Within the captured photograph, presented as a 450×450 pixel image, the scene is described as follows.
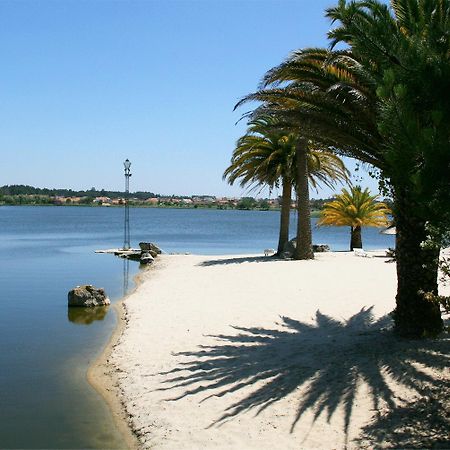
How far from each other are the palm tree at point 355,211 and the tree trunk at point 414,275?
20.0 m

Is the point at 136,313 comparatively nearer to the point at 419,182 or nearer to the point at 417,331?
the point at 417,331

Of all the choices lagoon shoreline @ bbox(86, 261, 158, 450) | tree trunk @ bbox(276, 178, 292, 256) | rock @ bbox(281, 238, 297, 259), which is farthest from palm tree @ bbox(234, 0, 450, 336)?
tree trunk @ bbox(276, 178, 292, 256)

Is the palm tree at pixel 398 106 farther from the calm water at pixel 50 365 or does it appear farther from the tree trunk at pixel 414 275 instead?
the calm water at pixel 50 365

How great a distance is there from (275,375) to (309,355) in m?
0.93

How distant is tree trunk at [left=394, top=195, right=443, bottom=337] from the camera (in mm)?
8883

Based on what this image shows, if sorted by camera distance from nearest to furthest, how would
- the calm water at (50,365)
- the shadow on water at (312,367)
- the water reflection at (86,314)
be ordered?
the shadow on water at (312,367), the calm water at (50,365), the water reflection at (86,314)

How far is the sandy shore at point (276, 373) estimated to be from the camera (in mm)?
6473

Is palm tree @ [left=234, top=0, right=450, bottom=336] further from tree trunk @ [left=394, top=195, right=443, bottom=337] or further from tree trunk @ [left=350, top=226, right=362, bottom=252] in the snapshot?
tree trunk @ [left=350, top=226, right=362, bottom=252]

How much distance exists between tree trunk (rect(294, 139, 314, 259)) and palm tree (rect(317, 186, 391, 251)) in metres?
7.46

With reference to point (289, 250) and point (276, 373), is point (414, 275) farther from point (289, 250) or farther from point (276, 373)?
point (289, 250)

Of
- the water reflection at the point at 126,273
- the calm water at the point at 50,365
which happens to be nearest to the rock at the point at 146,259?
the water reflection at the point at 126,273

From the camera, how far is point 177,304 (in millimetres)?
13867

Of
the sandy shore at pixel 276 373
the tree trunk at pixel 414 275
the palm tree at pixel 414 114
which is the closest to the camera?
the palm tree at pixel 414 114

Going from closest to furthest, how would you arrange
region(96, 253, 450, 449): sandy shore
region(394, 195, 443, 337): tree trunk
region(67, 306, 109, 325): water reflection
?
1. region(96, 253, 450, 449): sandy shore
2. region(394, 195, 443, 337): tree trunk
3. region(67, 306, 109, 325): water reflection
